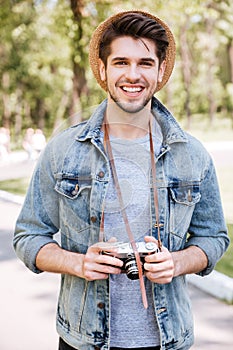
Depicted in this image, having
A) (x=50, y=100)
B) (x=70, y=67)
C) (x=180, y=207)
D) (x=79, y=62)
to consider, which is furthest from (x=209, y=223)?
(x=50, y=100)

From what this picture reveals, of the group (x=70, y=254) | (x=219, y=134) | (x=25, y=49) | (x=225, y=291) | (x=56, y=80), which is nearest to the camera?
(x=70, y=254)

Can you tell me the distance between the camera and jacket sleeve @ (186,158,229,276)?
183 centimetres

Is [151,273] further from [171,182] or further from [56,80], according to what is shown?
[56,80]

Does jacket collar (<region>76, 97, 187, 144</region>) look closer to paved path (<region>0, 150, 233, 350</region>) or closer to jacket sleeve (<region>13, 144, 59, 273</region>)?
jacket sleeve (<region>13, 144, 59, 273</region>)

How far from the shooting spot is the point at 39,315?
17.0ft

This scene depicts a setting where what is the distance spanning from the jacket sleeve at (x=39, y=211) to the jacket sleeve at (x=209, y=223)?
0.40m

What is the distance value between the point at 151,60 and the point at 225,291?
157 inches

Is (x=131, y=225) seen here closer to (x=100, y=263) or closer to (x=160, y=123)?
(x=100, y=263)

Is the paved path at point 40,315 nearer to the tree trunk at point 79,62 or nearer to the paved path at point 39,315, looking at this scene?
the paved path at point 39,315

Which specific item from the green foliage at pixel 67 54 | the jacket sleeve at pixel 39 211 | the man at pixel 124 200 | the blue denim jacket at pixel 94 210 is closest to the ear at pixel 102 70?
the man at pixel 124 200

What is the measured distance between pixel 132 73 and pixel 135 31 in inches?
4.7

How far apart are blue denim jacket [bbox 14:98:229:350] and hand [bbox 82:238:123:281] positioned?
5.7 inches

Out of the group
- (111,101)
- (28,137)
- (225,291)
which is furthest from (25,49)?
(111,101)

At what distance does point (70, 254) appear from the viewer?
5.64 feet
